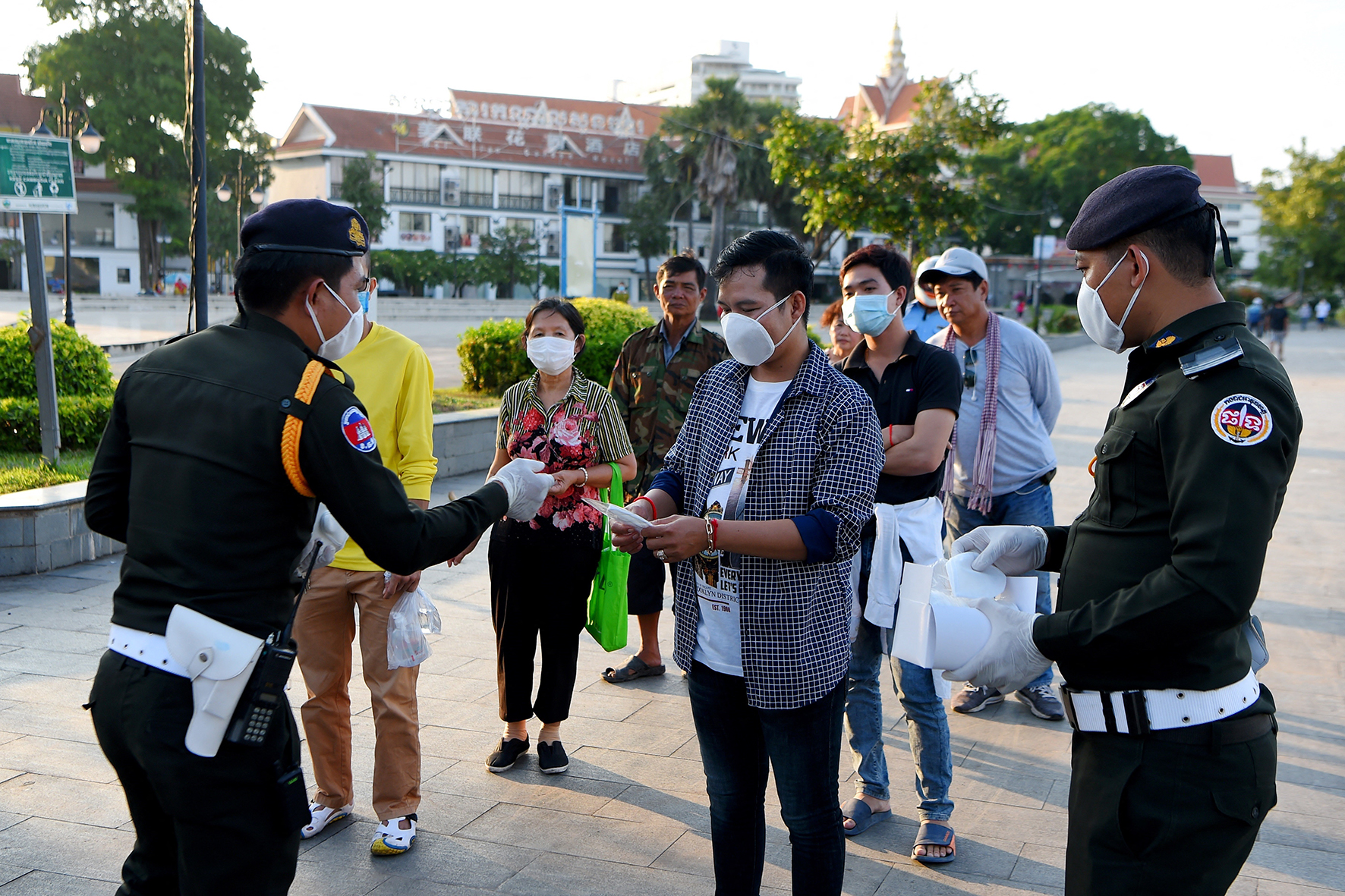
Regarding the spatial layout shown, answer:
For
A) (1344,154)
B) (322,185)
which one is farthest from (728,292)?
(1344,154)

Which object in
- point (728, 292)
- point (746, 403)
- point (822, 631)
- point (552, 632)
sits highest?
point (728, 292)

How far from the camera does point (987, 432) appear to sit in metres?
4.74

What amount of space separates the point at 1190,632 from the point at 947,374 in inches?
83.6

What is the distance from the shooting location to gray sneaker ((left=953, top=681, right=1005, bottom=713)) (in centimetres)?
498

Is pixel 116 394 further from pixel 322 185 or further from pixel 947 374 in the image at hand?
pixel 322 185

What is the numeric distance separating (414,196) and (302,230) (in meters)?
60.4

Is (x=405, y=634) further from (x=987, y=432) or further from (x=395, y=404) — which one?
(x=987, y=432)

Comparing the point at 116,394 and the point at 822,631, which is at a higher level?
the point at 116,394

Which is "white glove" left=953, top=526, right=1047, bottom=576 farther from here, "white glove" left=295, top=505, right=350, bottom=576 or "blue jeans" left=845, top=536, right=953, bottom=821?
"white glove" left=295, top=505, right=350, bottom=576

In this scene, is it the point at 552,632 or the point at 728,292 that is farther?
the point at 552,632

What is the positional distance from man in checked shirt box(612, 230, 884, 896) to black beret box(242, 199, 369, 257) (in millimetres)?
958

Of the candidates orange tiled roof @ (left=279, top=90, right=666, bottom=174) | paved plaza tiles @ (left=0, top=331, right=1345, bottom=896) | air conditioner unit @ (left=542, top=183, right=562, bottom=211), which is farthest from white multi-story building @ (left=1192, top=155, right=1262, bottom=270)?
paved plaza tiles @ (left=0, top=331, right=1345, bottom=896)

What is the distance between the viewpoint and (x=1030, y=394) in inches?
193

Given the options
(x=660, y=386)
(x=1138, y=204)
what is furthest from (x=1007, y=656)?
(x=660, y=386)
